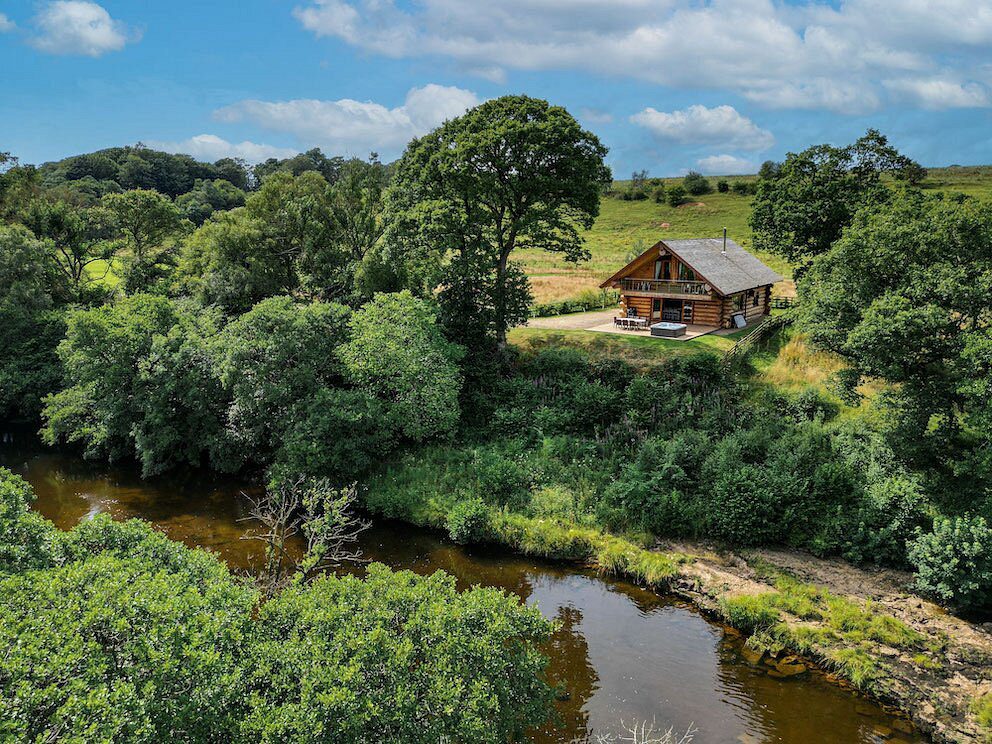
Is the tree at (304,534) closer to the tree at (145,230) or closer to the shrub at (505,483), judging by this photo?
the shrub at (505,483)

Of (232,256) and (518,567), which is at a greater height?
A: (232,256)

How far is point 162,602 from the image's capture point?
1029 cm

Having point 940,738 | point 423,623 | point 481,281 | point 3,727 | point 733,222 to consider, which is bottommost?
point 940,738

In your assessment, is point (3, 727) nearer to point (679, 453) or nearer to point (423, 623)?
point (423, 623)

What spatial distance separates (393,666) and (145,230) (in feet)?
151

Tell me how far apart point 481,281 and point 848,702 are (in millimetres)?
23705

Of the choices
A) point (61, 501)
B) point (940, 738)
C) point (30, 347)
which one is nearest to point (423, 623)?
point (940, 738)

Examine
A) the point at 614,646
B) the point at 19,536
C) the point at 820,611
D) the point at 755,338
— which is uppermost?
the point at 755,338

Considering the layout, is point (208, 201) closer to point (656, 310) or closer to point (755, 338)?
point (656, 310)

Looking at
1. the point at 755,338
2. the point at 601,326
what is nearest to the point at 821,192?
the point at 755,338

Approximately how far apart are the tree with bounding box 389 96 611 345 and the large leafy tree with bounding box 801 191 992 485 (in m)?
13.8

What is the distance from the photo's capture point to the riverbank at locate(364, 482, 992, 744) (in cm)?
1551

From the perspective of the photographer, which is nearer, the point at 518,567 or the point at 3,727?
the point at 3,727

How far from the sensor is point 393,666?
34.7 ft
